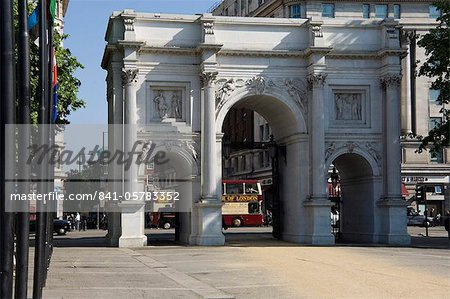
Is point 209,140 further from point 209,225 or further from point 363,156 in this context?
point 363,156

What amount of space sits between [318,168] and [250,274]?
63.2ft

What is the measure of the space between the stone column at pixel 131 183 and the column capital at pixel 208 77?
3389mm

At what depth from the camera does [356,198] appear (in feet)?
150

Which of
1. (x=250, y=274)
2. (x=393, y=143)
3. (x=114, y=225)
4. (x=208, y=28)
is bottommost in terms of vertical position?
(x=250, y=274)

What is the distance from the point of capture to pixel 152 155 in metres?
41.0

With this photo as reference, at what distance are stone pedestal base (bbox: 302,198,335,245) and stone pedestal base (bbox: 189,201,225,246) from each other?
4.77 meters

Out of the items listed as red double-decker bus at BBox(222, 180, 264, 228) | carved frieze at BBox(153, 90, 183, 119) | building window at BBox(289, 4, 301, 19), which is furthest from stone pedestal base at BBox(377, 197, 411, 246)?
building window at BBox(289, 4, 301, 19)

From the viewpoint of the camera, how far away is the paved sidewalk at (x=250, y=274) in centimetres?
1786

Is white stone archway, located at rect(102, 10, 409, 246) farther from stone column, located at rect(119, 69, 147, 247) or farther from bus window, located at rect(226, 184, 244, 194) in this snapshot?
bus window, located at rect(226, 184, 244, 194)

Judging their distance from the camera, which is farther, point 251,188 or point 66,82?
point 251,188

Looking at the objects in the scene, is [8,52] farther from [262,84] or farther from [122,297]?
[262,84]

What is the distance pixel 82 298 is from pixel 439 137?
93.5 ft

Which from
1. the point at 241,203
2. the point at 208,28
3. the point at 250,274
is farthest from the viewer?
the point at 241,203

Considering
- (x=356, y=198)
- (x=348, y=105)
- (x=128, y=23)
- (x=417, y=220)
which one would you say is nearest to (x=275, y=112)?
(x=348, y=105)
